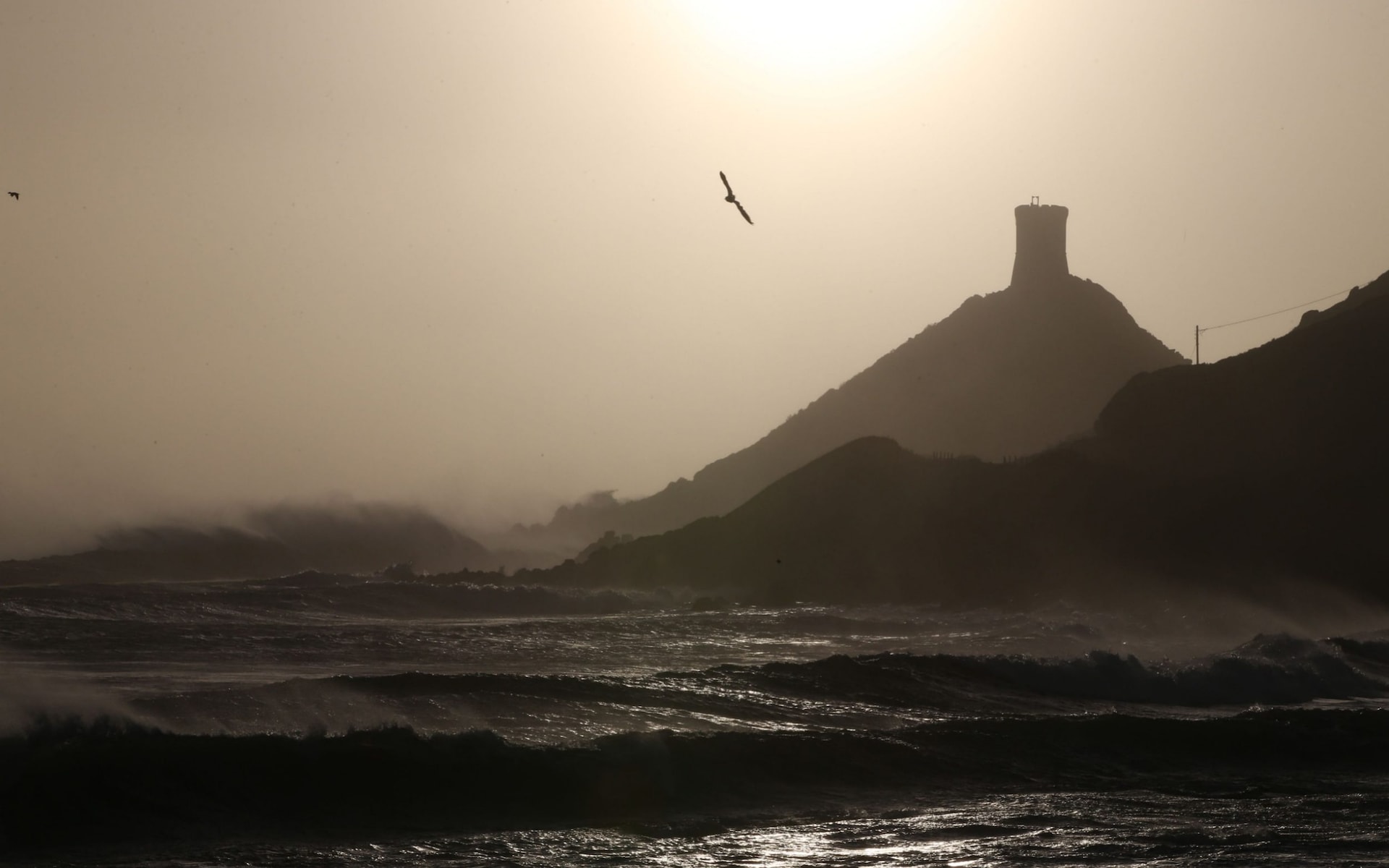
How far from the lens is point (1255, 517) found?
172 ft

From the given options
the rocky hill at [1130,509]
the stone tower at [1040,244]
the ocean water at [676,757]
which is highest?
the stone tower at [1040,244]

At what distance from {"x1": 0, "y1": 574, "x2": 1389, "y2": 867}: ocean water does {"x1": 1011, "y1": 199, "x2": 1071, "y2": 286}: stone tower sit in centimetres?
7010

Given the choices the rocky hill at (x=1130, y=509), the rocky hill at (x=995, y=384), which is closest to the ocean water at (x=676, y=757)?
the rocky hill at (x=1130, y=509)

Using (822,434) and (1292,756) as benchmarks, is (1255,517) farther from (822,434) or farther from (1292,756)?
(822,434)

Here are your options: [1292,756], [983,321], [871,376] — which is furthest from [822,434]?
[1292,756]

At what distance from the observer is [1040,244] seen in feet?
307

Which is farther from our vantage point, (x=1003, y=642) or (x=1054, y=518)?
(x=1054, y=518)

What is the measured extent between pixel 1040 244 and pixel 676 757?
83.5 metres

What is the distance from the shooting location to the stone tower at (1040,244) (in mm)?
92875

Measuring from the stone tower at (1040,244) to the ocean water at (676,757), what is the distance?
230ft

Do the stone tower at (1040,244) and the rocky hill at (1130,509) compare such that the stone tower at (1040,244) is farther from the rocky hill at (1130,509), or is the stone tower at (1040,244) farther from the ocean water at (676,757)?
the ocean water at (676,757)

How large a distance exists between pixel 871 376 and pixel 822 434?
22.1 feet

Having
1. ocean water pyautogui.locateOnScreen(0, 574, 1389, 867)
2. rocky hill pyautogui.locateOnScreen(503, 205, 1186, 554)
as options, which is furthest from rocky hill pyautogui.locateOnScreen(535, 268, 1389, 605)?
rocky hill pyautogui.locateOnScreen(503, 205, 1186, 554)

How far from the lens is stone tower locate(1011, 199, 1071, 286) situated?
92875 millimetres
